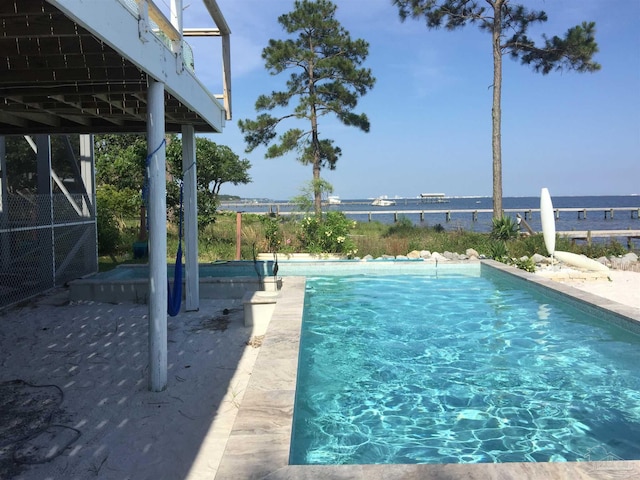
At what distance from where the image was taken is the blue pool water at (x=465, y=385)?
3645mm

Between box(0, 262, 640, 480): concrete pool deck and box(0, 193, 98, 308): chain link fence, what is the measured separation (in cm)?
167

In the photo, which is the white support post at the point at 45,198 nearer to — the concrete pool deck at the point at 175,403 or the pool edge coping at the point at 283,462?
the concrete pool deck at the point at 175,403

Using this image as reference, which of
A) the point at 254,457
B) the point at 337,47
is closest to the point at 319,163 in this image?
the point at 337,47

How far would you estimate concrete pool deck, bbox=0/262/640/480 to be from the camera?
2447mm

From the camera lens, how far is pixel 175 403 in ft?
12.6

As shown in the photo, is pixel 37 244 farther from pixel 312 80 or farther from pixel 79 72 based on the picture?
pixel 312 80

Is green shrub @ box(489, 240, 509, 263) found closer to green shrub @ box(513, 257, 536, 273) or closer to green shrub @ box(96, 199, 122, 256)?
green shrub @ box(513, 257, 536, 273)

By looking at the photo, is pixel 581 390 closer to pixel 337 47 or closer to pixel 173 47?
pixel 173 47

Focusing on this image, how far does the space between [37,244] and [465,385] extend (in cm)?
762

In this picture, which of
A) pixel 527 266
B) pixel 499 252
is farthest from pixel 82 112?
pixel 499 252

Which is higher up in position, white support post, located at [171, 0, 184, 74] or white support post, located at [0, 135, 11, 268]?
white support post, located at [171, 0, 184, 74]

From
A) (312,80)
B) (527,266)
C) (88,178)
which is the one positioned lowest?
(527,266)

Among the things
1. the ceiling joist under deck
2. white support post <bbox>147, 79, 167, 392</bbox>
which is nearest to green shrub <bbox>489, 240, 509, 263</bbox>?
the ceiling joist under deck

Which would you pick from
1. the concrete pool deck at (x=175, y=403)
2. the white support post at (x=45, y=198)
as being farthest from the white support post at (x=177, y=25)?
the white support post at (x=45, y=198)
